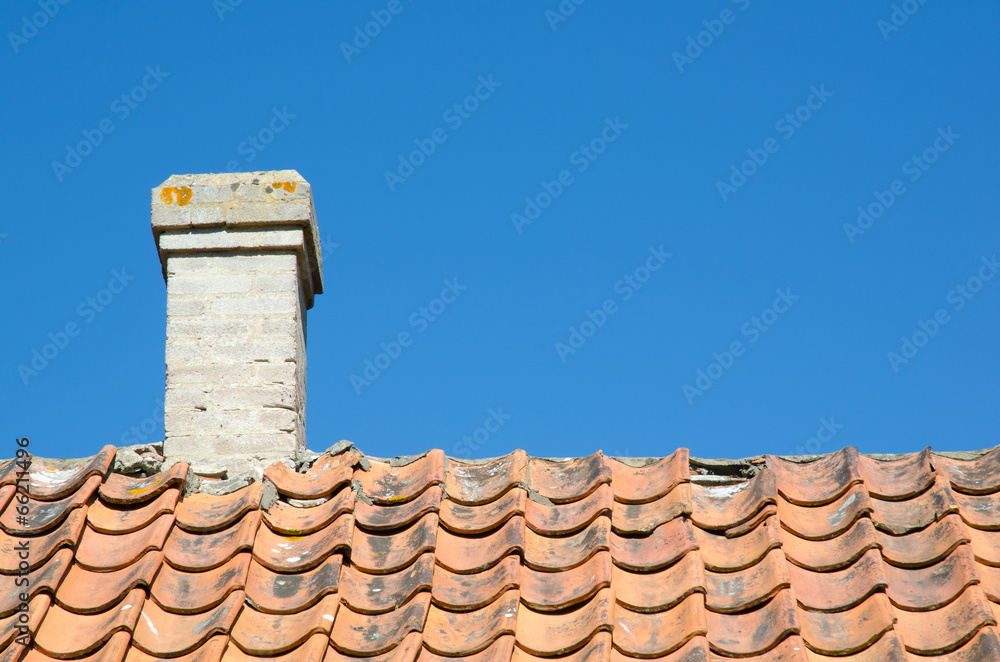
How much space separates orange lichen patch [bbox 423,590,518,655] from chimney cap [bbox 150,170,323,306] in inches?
97.6

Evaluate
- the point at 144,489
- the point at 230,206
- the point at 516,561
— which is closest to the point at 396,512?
the point at 516,561

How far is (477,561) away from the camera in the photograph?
391 cm

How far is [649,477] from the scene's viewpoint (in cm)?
447

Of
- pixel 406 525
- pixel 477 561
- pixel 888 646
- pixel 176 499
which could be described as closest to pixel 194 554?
pixel 176 499

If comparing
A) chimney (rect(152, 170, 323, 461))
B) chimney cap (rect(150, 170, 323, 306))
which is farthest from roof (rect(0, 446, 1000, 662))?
chimney cap (rect(150, 170, 323, 306))

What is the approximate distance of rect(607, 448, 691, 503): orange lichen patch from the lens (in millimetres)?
4297

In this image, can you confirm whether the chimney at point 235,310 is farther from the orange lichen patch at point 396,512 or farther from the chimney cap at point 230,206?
the orange lichen patch at point 396,512

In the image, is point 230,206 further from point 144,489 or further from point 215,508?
point 215,508

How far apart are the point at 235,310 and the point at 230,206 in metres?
0.57

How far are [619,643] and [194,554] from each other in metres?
1.71

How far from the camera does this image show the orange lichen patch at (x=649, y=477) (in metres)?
4.30

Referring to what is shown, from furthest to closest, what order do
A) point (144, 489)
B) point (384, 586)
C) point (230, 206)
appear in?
1. point (230, 206)
2. point (144, 489)
3. point (384, 586)

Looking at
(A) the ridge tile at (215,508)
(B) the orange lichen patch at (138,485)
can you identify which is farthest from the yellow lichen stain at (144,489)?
(A) the ridge tile at (215,508)

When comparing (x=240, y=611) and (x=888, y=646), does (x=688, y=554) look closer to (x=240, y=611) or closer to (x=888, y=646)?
(x=888, y=646)
